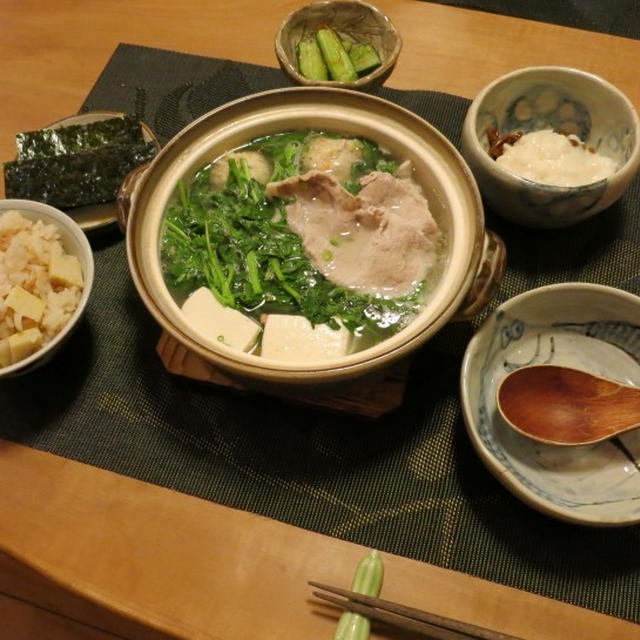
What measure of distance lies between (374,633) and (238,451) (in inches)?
18.5

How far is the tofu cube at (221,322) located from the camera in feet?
4.00

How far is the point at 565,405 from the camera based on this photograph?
128cm

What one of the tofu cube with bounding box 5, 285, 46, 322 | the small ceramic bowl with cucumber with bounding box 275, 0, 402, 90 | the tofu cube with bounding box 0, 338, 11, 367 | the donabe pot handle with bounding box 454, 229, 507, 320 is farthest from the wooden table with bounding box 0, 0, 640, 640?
the small ceramic bowl with cucumber with bounding box 275, 0, 402, 90

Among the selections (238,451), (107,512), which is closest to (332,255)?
(238,451)

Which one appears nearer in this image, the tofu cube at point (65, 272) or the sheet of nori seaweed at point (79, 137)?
the tofu cube at point (65, 272)

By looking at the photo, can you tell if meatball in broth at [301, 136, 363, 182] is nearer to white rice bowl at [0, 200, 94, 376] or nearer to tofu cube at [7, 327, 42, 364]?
white rice bowl at [0, 200, 94, 376]

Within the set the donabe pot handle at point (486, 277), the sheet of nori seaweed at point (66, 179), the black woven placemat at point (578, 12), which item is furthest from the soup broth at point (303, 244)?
the black woven placemat at point (578, 12)

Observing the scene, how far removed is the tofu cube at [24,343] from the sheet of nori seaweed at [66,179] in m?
0.46

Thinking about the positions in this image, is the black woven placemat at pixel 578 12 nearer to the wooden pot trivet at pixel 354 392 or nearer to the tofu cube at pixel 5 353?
the wooden pot trivet at pixel 354 392

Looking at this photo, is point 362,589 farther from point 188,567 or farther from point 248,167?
point 248,167

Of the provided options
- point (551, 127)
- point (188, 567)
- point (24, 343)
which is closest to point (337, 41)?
point (551, 127)

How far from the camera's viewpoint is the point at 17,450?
1.33m

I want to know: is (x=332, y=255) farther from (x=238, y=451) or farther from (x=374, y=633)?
(x=374, y=633)

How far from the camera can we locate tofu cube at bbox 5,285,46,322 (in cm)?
131
